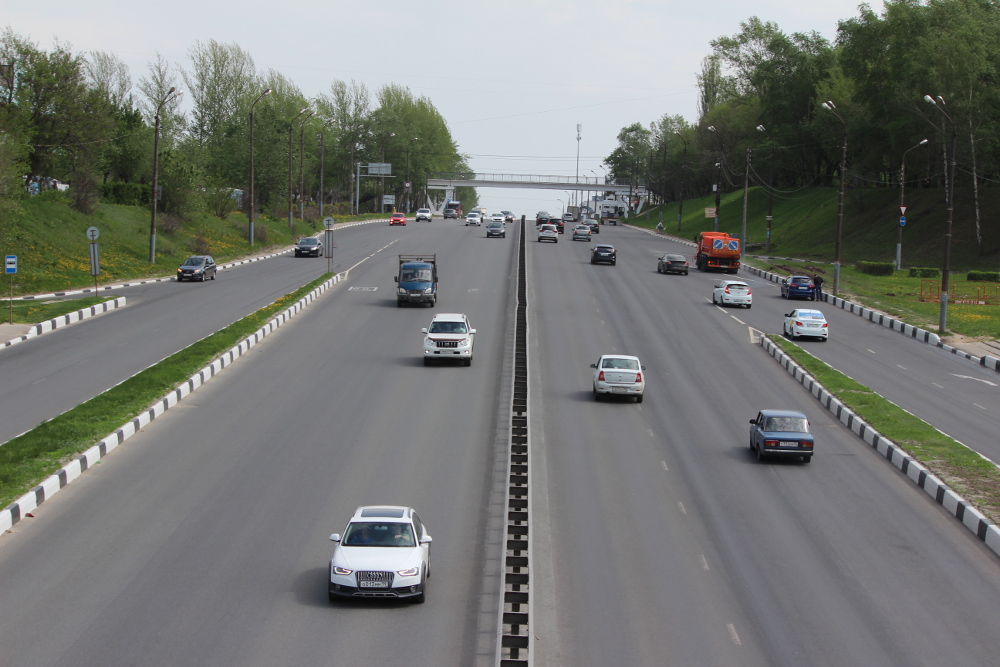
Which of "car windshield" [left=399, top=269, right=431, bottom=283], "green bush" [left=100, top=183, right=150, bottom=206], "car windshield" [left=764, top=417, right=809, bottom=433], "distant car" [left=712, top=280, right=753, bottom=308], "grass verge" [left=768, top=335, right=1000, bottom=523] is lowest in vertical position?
"grass verge" [left=768, top=335, right=1000, bottom=523]

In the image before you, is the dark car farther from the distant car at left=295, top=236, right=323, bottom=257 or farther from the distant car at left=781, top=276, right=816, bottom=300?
the distant car at left=295, top=236, right=323, bottom=257

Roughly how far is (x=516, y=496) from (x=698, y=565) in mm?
4206

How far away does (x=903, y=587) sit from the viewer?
54.6 ft

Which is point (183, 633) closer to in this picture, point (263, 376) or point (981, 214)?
point (263, 376)

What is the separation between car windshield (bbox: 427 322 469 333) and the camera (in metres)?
34.2

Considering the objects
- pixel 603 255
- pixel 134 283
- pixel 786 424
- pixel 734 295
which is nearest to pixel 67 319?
pixel 134 283

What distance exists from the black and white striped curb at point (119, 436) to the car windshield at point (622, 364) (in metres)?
12.3

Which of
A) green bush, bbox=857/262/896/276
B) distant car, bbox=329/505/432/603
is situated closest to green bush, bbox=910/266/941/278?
green bush, bbox=857/262/896/276

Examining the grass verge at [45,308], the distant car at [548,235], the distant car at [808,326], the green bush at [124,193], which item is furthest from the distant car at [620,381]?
the distant car at [548,235]

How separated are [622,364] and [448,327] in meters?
6.87

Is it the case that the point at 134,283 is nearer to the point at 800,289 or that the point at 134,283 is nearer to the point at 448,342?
the point at 448,342

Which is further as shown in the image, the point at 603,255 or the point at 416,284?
the point at 603,255

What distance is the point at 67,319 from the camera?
1563 inches

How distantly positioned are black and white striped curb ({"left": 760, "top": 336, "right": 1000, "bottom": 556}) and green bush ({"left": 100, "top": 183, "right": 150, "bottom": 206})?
50897 mm
